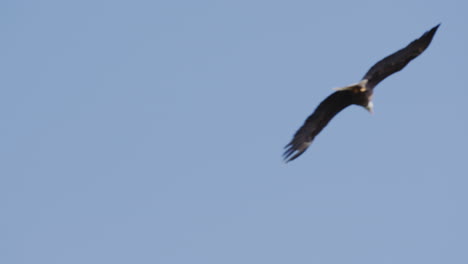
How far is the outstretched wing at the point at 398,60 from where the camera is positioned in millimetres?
25469

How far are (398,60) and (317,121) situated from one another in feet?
7.35

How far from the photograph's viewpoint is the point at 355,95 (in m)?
25.7

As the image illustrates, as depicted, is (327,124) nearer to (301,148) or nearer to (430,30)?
(301,148)

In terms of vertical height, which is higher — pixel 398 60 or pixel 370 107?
pixel 398 60

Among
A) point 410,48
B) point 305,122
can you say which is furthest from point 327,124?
point 410,48

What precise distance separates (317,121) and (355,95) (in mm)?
1079

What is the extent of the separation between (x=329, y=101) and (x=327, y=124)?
64 centimetres

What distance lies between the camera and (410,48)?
25.5 metres

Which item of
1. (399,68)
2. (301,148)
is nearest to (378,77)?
(399,68)

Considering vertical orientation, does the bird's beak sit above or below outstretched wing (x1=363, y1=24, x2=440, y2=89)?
below

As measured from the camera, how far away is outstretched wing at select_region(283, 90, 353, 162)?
2586 centimetres

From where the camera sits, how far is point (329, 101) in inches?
1018

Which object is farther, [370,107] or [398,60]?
[370,107]

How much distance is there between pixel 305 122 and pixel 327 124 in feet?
1.63
